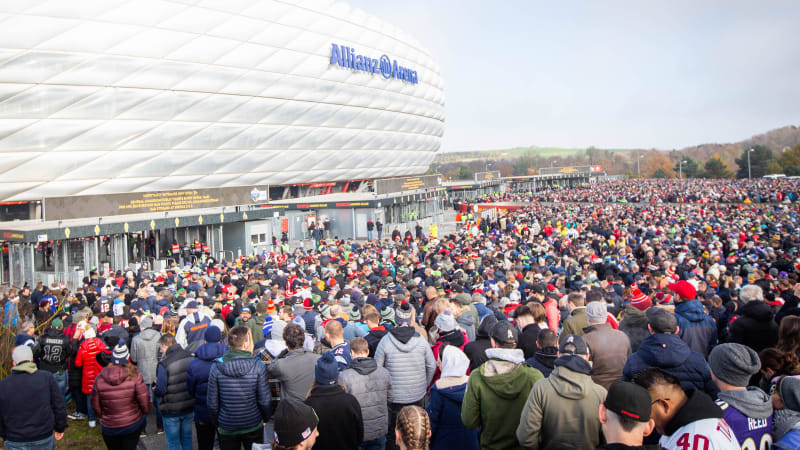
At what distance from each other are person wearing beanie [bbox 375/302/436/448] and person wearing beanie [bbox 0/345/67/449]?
3.52 metres

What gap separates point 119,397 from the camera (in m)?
6.09

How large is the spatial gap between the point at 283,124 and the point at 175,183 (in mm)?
9545

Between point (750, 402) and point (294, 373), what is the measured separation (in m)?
3.96

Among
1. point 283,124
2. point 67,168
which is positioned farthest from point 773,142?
point 67,168

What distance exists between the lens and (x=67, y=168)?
29688 mm

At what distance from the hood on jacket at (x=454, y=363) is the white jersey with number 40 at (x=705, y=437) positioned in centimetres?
195

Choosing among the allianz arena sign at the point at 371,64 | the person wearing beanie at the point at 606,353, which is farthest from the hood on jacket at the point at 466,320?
the allianz arena sign at the point at 371,64

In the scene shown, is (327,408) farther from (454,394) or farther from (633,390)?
(633,390)

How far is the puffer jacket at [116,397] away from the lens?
6.07 m

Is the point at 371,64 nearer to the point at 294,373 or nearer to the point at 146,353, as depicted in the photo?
the point at 146,353

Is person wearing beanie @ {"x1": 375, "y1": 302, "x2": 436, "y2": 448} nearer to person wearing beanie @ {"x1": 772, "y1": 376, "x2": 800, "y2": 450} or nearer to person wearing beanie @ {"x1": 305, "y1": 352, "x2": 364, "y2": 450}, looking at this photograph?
person wearing beanie @ {"x1": 305, "y1": 352, "x2": 364, "y2": 450}

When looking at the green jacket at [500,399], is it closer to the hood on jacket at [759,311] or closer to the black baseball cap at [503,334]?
the black baseball cap at [503,334]

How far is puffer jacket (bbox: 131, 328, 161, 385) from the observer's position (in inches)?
320

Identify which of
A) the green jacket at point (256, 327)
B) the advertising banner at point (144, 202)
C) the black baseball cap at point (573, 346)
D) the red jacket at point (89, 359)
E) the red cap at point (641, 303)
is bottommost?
the red jacket at point (89, 359)
